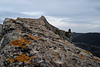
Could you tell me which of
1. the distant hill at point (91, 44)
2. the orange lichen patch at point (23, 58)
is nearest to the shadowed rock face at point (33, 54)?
the orange lichen patch at point (23, 58)

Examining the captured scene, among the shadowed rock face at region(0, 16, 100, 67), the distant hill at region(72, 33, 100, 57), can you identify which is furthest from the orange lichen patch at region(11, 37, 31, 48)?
the distant hill at region(72, 33, 100, 57)

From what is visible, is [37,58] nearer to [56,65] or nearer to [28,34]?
[56,65]

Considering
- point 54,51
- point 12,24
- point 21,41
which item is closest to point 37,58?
point 54,51

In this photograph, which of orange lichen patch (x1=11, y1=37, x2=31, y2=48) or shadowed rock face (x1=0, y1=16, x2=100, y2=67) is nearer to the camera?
shadowed rock face (x1=0, y1=16, x2=100, y2=67)

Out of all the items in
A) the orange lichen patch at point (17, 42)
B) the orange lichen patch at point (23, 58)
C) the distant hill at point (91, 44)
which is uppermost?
the orange lichen patch at point (17, 42)

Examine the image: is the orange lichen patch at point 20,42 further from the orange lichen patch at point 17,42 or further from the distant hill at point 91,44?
the distant hill at point 91,44

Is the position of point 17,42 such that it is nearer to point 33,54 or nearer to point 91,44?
point 33,54

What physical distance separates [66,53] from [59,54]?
434 millimetres

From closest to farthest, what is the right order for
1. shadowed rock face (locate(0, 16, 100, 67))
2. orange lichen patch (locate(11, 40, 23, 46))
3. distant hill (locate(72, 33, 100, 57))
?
1. shadowed rock face (locate(0, 16, 100, 67))
2. orange lichen patch (locate(11, 40, 23, 46))
3. distant hill (locate(72, 33, 100, 57))

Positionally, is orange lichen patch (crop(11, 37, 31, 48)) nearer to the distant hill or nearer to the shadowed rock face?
the shadowed rock face

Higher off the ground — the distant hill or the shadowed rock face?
the shadowed rock face

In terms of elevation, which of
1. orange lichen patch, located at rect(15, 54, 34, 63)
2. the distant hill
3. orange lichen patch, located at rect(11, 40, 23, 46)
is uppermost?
orange lichen patch, located at rect(11, 40, 23, 46)

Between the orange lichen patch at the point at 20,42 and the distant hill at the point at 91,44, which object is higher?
the orange lichen patch at the point at 20,42

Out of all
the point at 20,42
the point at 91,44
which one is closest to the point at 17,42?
the point at 20,42
